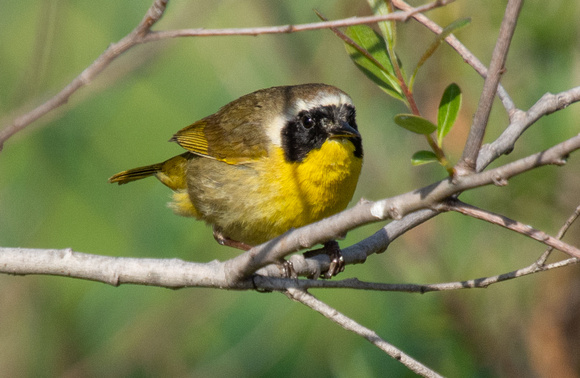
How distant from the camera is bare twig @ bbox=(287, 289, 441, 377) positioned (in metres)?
1.90

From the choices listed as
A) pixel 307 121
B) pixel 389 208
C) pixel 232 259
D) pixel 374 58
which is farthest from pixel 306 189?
pixel 389 208

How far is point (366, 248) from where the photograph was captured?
8.52 feet

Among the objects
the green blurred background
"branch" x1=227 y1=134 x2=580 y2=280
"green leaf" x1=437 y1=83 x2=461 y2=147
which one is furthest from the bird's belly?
"green leaf" x1=437 y1=83 x2=461 y2=147

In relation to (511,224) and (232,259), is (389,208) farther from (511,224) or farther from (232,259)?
(232,259)

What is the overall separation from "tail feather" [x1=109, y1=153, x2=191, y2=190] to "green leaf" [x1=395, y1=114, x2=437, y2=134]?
2.74 meters

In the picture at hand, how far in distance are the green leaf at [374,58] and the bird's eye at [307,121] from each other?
1.66m

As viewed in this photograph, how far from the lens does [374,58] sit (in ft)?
5.38

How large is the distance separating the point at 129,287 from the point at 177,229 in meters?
0.50

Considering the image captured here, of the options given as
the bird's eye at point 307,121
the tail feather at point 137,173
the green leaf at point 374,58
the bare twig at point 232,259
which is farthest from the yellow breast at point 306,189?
the green leaf at point 374,58

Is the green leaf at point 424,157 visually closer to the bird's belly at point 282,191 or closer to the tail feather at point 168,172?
the bird's belly at point 282,191

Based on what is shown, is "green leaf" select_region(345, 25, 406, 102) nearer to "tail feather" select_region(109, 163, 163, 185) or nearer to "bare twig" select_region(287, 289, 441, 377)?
"bare twig" select_region(287, 289, 441, 377)

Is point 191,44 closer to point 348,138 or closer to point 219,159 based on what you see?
point 219,159

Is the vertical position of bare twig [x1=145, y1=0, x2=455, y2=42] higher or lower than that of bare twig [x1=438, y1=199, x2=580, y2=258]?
higher

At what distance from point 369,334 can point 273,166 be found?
64.5 inches
